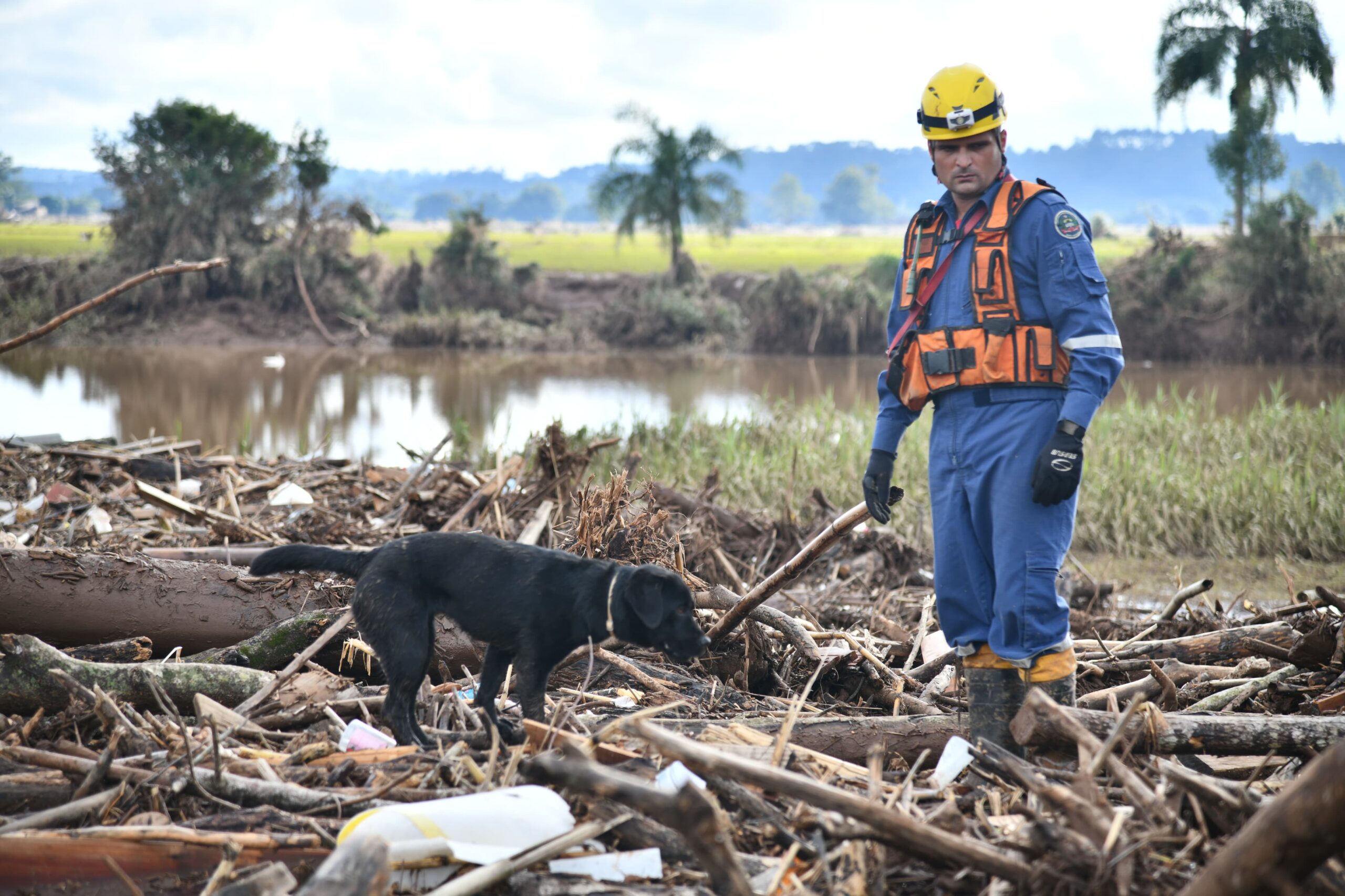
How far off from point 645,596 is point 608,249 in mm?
75464

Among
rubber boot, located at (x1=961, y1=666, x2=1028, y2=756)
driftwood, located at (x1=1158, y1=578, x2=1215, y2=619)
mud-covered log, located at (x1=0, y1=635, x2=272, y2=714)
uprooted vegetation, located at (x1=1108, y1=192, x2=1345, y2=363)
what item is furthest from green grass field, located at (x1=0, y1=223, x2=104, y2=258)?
rubber boot, located at (x1=961, y1=666, x2=1028, y2=756)

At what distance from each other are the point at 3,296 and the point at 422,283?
1389 centimetres

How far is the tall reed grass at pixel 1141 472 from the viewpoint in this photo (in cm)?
1111

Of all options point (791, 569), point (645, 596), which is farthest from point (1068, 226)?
point (645, 596)

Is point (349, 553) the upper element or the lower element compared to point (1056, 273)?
lower

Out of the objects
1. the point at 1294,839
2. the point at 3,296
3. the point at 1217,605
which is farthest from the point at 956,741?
the point at 3,296

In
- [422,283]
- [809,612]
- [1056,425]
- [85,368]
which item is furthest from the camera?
[422,283]

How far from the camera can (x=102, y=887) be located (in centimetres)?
293

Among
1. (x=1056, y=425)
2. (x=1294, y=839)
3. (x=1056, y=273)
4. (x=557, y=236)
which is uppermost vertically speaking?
(x=557, y=236)

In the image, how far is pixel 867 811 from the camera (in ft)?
8.74

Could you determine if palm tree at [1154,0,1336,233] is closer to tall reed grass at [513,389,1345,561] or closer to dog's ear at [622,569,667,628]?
tall reed grass at [513,389,1345,561]

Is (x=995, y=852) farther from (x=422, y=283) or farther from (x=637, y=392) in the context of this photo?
(x=422, y=283)

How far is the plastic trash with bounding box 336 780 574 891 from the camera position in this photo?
9.33ft

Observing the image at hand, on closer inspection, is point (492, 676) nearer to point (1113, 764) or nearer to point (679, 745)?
point (679, 745)
